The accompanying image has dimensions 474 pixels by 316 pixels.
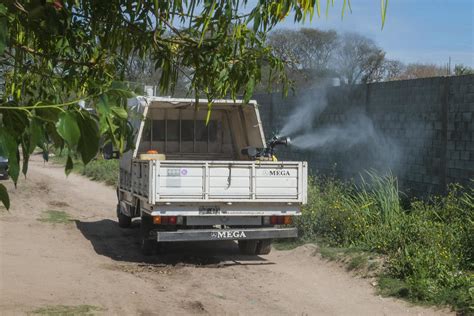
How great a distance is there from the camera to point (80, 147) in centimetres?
229

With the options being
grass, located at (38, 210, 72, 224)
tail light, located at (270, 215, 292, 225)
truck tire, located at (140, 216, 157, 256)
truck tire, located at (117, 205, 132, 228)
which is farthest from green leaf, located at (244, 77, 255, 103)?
grass, located at (38, 210, 72, 224)

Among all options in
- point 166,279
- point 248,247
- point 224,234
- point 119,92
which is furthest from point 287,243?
point 119,92

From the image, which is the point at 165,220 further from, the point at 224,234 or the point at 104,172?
the point at 104,172

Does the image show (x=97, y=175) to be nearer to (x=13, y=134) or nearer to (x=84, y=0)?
(x=84, y=0)

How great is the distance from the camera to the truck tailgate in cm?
970

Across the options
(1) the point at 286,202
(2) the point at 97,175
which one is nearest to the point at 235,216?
(1) the point at 286,202

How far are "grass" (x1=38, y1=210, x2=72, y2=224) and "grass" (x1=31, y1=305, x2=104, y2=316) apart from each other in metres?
7.58

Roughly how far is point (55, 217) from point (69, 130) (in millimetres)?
13948

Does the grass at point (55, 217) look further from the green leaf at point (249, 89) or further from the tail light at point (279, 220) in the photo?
the green leaf at point (249, 89)

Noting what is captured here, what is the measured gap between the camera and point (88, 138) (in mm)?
2303

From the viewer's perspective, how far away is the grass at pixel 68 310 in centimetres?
713

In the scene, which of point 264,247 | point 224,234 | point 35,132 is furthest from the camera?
point 264,247

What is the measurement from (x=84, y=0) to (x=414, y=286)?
5310 mm

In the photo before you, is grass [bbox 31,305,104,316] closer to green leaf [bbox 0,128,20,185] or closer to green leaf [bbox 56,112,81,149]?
green leaf [bbox 0,128,20,185]
